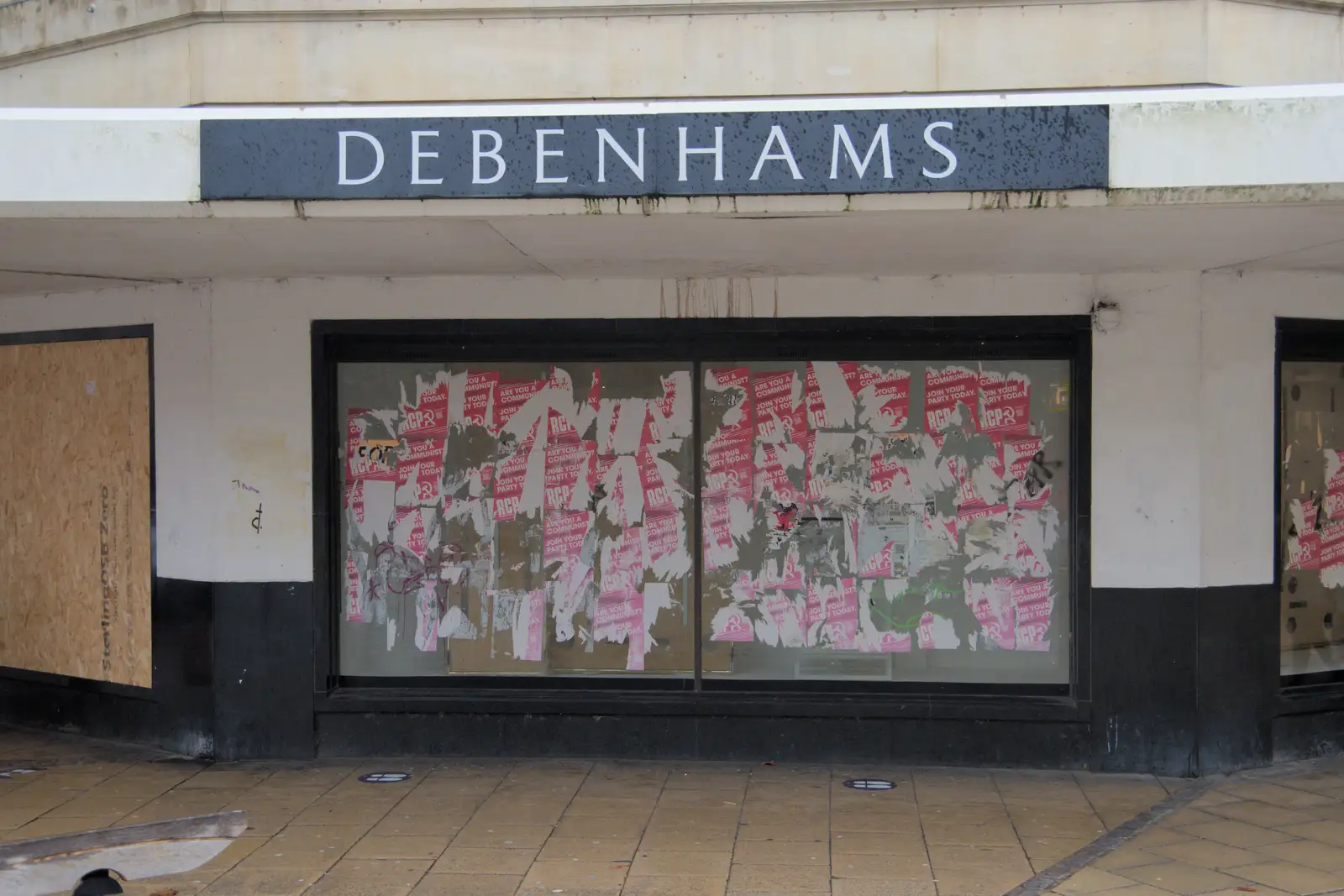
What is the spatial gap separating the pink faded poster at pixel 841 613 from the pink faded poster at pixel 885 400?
3.35 feet

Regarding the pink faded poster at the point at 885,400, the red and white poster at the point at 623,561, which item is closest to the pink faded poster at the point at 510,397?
the red and white poster at the point at 623,561

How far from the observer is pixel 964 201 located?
5715 millimetres

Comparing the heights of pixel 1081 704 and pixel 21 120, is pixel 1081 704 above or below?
below

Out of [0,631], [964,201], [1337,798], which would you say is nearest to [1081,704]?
[1337,798]

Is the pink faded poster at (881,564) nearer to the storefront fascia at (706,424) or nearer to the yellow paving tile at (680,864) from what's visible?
the storefront fascia at (706,424)

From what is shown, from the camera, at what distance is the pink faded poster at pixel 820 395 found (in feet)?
26.6

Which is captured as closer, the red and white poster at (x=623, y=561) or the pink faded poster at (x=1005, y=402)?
the pink faded poster at (x=1005, y=402)

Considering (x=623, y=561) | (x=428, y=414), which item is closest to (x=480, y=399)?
(x=428, y=414)

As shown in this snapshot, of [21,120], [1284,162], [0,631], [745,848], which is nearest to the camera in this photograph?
[1284,162]

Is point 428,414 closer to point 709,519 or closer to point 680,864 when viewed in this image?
point 709,519

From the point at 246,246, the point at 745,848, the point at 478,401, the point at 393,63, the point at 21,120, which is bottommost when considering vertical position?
the point at 745,848

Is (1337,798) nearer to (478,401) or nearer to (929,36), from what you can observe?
(929,36)

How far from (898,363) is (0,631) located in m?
6.82

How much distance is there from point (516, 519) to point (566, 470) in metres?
0.46
